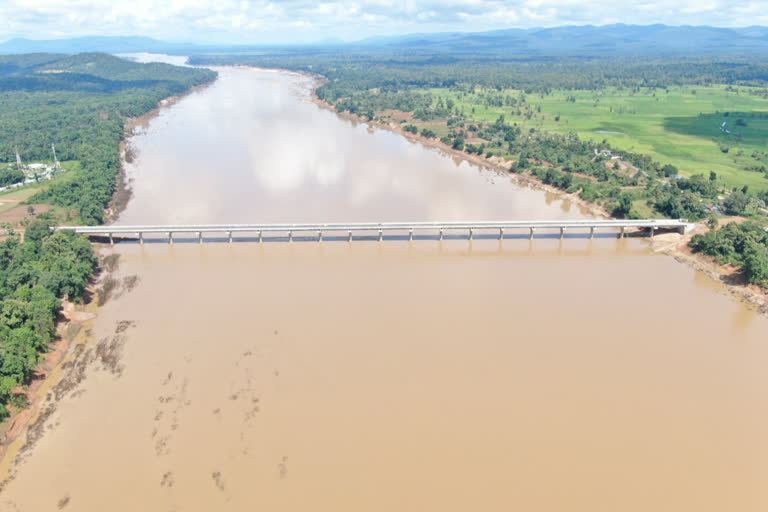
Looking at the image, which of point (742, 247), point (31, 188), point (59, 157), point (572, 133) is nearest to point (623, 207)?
point (742, 247)

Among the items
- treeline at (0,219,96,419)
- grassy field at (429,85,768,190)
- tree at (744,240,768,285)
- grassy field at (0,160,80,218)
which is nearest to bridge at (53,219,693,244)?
treeline at (0,219,96,419)

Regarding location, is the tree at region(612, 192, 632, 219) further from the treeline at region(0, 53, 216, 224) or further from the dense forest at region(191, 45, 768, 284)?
the treeline at region(0, 53, 216, 224)

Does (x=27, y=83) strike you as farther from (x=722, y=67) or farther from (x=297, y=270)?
(x=722, y=67)

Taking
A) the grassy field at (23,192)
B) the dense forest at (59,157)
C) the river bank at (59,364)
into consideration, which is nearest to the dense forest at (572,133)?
the river bank at (59,364)

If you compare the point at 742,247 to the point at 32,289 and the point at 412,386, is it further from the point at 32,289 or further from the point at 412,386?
the point at 32,289

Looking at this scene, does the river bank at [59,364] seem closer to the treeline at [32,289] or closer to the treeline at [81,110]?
the treeline at [32,289]

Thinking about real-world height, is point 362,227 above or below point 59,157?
below
